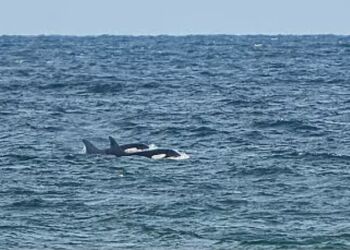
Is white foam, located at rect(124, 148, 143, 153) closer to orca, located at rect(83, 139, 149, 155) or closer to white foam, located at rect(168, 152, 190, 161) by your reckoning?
orca, located at rect(83, 139, 149, 155)

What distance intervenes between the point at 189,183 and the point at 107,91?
102ft

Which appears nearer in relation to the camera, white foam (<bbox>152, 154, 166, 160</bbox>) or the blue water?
the blue water

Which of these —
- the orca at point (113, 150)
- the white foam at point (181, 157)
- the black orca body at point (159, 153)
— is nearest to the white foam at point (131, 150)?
the orca at point (113, 150)

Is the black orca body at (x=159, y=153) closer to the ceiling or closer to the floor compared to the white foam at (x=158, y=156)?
closer to the ceiling

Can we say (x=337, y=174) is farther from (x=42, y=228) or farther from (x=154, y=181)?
(x=42, y=228)

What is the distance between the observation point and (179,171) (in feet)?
102

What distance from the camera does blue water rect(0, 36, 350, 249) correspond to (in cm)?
2356

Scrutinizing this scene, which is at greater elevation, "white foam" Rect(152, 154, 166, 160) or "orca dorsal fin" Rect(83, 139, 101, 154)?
"orca dorsal fin" Rect(83, 139, 101, 154)

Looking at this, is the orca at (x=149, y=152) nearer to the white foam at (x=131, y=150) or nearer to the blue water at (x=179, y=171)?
the white foam at (x=131, y=150)

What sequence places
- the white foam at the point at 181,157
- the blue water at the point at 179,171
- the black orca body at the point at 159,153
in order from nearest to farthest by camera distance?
1. the blue water at the point at 179,171
2. the white foam at the point at 181,157
3. the black orca body at the point at 159,153

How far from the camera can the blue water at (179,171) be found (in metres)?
23.6

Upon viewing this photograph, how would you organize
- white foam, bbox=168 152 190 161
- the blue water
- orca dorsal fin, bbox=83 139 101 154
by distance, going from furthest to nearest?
orca dorsal fin, bbox=83 139 101 154, white foam, bbox=168 152 190 161, the blue water

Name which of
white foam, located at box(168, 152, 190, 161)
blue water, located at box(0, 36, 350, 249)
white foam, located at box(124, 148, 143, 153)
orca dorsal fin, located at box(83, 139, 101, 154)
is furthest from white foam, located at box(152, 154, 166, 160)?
orca dorsal fin, located at box(83, 139, 101, 154)

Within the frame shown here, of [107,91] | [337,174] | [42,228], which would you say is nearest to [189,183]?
[337,174]
